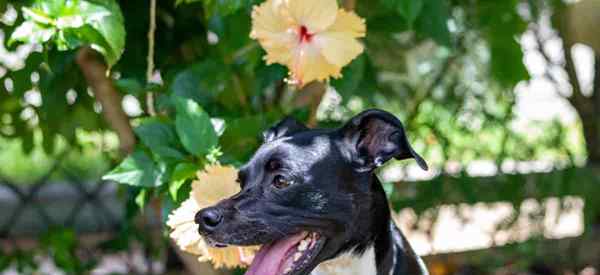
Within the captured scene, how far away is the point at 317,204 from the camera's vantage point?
4.79ft

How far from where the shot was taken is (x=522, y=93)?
3.63 meters

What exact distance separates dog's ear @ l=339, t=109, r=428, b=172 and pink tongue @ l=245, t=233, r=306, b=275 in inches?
6.2

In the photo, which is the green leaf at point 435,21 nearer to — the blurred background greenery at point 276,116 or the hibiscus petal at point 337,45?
the blurred background greenery at point 276,116

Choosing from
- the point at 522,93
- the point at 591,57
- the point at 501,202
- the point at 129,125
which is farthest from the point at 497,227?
the point at 129,125

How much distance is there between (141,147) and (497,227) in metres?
2.04

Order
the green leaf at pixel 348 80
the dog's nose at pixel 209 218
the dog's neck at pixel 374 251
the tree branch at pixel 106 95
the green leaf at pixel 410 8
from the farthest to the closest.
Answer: the tree branch at pixel 106 95, the green leaf at pixel 348 80, the green leaf at pixel 410 8, the dog's neck at pixel 374 251, the dog's nose at pixel 209 218

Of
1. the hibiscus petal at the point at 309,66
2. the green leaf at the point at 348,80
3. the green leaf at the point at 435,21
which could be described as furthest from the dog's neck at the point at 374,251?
the green leaf at the point at 435,21

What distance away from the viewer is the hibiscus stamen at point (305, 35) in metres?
1.66

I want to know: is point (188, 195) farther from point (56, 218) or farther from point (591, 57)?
point (591, 57)

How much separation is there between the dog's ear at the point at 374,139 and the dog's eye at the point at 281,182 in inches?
5.1

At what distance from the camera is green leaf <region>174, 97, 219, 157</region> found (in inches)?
68.0

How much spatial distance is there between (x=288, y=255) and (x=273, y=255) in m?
0.02

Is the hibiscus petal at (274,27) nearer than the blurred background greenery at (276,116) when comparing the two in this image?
Yes

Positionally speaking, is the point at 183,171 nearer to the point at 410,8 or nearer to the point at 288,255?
the point at 288,255
